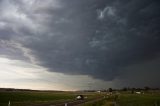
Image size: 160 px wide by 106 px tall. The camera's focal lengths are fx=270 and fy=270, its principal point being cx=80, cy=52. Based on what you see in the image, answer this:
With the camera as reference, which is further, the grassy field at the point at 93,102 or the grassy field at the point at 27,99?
the grassy field at the point at 27,99

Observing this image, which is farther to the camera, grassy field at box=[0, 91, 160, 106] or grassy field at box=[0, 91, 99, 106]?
grassy field at box=[0, 91, 99, 106]

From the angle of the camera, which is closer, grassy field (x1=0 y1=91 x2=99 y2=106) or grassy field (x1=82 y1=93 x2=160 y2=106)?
grassy field (x1=82 y1=93 x2=160 y2=106)

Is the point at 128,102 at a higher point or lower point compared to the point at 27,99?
lower

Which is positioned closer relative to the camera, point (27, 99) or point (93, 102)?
point (93, 102)

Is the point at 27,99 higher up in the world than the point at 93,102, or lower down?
higher up

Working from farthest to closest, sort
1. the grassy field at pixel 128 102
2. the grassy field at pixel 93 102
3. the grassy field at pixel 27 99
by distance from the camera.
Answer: the grassy field at pixel 27 99 → the grassy field at pixel 93 102 → the grassy field at pixel 128 102

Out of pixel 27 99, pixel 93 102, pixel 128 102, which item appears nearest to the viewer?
pixel 93 102

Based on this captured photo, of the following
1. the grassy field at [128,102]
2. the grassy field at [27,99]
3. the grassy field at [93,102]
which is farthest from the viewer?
the grassy field at [27,99]

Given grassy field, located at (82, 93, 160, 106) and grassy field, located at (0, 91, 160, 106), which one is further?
grassy field, located at (0, 91, 160, 106)

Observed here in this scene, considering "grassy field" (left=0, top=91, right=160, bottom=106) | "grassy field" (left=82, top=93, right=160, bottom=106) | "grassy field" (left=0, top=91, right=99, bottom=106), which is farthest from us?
"grassy field" (left=0, top=91, right=99, bottom=106)

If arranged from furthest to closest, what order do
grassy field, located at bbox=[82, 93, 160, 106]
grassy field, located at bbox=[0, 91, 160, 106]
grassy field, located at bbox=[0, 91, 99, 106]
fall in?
grassy field, located at bbox=[0, 91, 99, 106] < grassy field, located at bbox=[0, 91, 160, 106] < grassy field, located at bbox=[82, 93, 160, 106]

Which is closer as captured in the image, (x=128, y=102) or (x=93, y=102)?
(x=93, y=102)

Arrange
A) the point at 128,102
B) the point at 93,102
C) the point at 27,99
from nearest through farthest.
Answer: the point at 93,102 < the point at 128,102 < the point at 27,99
